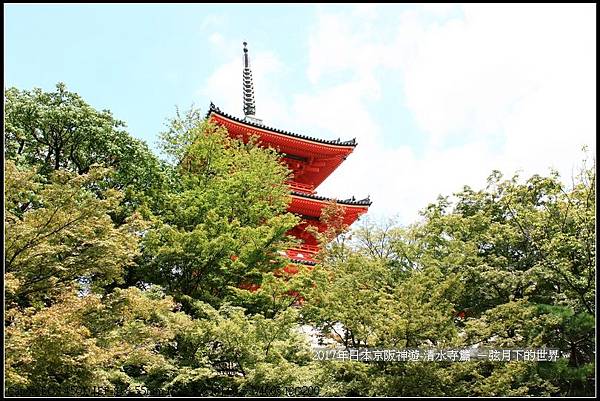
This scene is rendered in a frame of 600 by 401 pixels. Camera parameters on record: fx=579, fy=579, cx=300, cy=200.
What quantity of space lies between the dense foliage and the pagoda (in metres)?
6.78

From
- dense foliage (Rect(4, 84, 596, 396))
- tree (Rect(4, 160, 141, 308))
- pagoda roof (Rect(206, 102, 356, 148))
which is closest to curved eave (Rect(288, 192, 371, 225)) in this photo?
pagoda roof (Rect(206, 102, 356, 148))

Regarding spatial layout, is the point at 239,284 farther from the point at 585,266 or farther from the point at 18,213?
the point at 585,266

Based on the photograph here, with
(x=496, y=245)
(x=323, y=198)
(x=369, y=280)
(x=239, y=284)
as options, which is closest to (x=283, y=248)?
(x=239, y=284)

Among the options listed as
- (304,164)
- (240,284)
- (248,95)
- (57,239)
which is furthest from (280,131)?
(57,239)

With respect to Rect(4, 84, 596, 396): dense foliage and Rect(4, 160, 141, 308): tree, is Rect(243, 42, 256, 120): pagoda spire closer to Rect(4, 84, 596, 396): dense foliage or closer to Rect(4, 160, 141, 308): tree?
Rect(4, 84, 596, 396): dense foliage

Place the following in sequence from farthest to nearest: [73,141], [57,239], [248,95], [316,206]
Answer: [248,95] < [316,206] < [73,141] < [57,239]

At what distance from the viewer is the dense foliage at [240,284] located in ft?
31.4

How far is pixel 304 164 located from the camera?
2408 centimetres

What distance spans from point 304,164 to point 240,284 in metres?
11.2

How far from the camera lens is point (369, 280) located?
37.3ft

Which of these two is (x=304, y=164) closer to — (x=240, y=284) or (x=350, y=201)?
(x=350, y=201)

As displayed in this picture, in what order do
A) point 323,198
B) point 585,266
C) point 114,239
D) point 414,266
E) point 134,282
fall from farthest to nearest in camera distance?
point 323,198
point 134,282
point 414,266
point 585,266
point 114,239

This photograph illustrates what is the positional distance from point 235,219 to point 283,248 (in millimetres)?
1355

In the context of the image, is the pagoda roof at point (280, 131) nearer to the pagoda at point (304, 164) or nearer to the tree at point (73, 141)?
the pagoda at point (304, 164)
